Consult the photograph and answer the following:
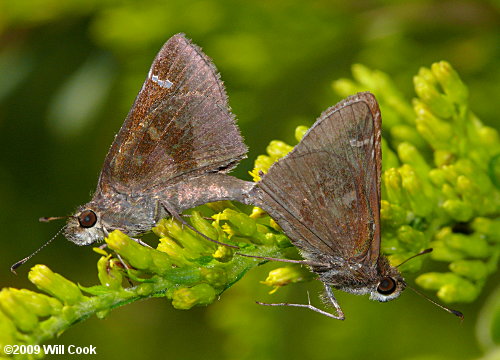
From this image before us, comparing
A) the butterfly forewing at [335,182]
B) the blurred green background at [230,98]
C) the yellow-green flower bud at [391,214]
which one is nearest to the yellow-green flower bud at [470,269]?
the yellow-green flower bud at [391,214]

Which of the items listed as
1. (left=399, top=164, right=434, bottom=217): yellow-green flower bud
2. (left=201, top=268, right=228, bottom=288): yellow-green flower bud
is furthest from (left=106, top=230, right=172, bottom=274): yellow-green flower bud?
(left=399, top=164, right=434, bottom=217): yellow-green flower bud

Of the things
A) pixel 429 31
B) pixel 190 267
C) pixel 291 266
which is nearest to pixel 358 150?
pixel 291 266

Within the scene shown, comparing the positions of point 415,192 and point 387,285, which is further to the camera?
point 415,192

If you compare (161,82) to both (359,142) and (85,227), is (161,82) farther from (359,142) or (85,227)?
(359,142)

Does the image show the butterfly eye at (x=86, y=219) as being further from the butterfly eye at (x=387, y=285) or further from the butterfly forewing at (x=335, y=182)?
the butterfly eye at (x=387, y=285)

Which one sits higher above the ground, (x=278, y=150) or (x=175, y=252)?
(x=278, y=150)

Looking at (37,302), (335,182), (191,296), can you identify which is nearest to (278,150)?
(335,182)
